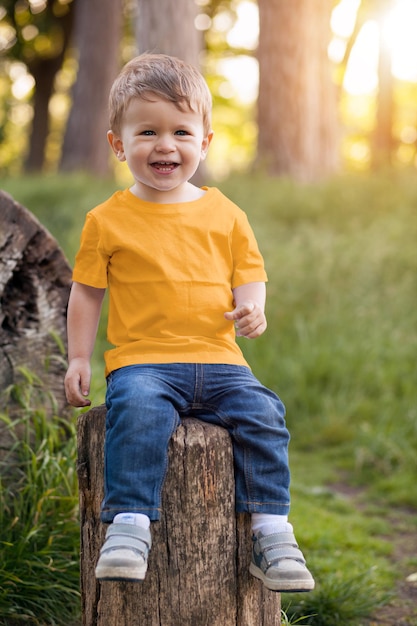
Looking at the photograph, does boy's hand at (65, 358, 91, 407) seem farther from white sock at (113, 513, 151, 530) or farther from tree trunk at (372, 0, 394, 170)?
tree trunk at (372, 0, 394, 170)

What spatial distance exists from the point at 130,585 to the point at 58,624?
0.65m

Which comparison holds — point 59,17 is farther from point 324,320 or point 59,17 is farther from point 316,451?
point 316,451

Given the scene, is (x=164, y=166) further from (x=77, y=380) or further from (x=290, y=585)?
(x=290, y=585)

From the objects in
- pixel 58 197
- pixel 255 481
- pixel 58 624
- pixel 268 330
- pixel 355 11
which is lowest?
pixel 58 624

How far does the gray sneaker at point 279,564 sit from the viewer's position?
216 cm

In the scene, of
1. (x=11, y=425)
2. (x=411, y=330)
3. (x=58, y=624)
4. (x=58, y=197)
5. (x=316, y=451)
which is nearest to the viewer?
(x=58, y=624)

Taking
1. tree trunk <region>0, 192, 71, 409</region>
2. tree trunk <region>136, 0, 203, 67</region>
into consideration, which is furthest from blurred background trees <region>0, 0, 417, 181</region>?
tree trunk <region>0, 192, 71, 409</region>

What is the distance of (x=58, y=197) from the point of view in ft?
31.5

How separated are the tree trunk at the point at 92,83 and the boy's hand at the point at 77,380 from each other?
36.8 ft

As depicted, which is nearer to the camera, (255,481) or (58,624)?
(255,481)

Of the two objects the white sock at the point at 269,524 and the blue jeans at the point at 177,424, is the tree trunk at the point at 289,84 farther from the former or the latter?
the white sock at the point at 269,524

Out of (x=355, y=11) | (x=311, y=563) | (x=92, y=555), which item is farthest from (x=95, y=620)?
(x=355, y=11)

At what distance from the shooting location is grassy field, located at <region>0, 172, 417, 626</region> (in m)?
3.90

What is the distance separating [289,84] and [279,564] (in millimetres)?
9563
